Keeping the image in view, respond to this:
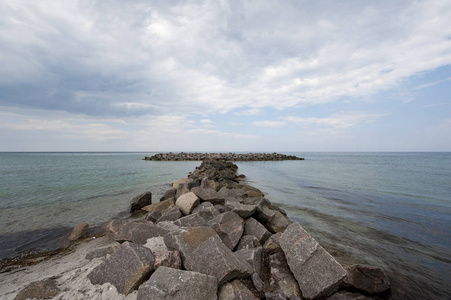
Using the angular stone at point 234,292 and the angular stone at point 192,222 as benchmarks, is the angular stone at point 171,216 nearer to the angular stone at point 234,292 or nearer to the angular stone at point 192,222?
the angular stone at point 192,222

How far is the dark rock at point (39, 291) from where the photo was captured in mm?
2853

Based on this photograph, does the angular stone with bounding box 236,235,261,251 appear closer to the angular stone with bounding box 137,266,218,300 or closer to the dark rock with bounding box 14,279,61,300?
the angular stone with bounding box 137,266,218,300

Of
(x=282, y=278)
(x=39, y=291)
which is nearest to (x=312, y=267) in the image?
(x=282, y=278)

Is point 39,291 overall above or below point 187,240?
below

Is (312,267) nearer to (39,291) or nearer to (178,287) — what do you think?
(178,287)

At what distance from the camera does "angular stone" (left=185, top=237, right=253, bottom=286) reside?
2787 mm

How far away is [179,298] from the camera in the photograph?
7.85ft

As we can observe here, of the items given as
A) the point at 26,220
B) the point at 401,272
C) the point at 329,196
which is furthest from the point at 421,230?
the point at 26,220

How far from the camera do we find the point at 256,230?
476 cm

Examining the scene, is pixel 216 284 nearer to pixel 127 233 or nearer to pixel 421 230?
pixel 127 233

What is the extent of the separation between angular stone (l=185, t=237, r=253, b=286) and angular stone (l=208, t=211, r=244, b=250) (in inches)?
46.7

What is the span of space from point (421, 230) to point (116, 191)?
14386 mm

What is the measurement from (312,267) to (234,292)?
4.25 ft

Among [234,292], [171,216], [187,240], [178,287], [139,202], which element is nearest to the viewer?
[178,287]
